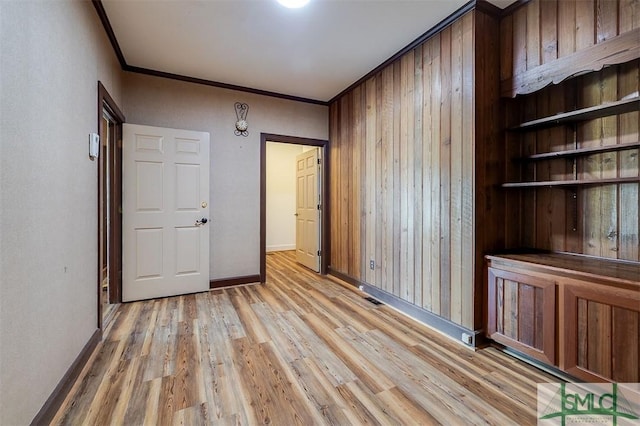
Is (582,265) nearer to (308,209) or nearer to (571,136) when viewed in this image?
(571,136)

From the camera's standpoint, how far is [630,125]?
1.78 metres

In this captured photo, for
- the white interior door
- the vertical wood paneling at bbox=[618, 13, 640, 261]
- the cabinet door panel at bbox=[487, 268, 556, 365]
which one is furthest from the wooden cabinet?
the white interior door

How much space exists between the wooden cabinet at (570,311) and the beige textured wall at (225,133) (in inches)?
114

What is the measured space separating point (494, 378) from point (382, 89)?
113 inches

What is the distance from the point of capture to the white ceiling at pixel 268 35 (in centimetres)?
226

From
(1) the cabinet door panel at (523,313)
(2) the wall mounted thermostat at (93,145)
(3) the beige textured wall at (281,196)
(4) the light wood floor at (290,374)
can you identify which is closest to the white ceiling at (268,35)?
(2) the wall mounted thermostat at (93,145)

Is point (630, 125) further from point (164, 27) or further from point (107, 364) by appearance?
point (107, 364)

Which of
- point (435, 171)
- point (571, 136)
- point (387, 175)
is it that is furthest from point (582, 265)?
point (387, 175)

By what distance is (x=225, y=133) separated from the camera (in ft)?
12.2

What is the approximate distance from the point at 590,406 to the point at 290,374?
1701mm

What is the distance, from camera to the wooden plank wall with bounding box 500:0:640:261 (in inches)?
70.2

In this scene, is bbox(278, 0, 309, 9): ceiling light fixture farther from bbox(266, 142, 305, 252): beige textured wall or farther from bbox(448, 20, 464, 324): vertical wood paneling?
bbox(266, 142, 305, 252): beige textured wall

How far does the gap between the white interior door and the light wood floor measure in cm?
177

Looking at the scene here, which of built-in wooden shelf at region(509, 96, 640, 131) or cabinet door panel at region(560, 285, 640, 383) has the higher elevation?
built-in wooden shelf at region(509, 96, 640, 131)
